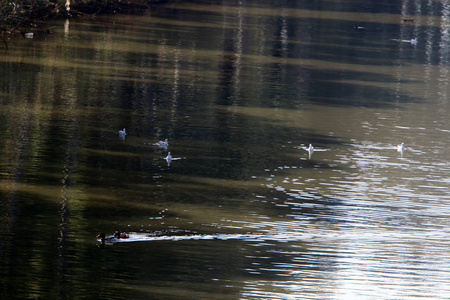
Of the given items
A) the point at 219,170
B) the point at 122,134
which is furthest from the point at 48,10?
the point at 219,170

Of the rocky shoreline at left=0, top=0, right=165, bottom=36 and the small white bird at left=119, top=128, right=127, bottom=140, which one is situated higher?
the rocky shoreline at left=0, top=0, right=165, bottom=36

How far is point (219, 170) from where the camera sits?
2362 cm

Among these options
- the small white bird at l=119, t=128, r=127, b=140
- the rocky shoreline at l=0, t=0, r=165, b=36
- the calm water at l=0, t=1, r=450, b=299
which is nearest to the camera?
the calm water at l=0, t=1, r=450, b=299

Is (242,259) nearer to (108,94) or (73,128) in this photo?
(73,128)

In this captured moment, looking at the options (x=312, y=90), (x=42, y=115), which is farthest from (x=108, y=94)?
(x=312, y=90)

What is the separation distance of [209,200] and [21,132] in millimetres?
7335

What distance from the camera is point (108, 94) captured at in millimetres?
31984

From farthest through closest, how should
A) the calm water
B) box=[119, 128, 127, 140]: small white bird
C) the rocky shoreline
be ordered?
the rocky shoreline, box=[119, 128, 127, 140]: small white bird, the calm water

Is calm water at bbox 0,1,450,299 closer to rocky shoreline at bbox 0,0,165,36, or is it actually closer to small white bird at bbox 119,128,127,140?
small white bird at bbox 119,128,127,140

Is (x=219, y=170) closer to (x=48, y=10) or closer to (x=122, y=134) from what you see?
(x=122, y=134)

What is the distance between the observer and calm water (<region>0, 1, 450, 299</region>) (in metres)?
16.2

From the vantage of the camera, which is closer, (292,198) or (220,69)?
(292,198)

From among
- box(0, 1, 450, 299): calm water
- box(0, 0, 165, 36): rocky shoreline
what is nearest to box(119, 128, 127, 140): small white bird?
box(0, 1, 450, 299): calm water

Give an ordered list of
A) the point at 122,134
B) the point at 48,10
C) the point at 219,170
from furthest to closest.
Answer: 1. the point at 48,10
2. the point at 122,134
3. the point at 219,170
